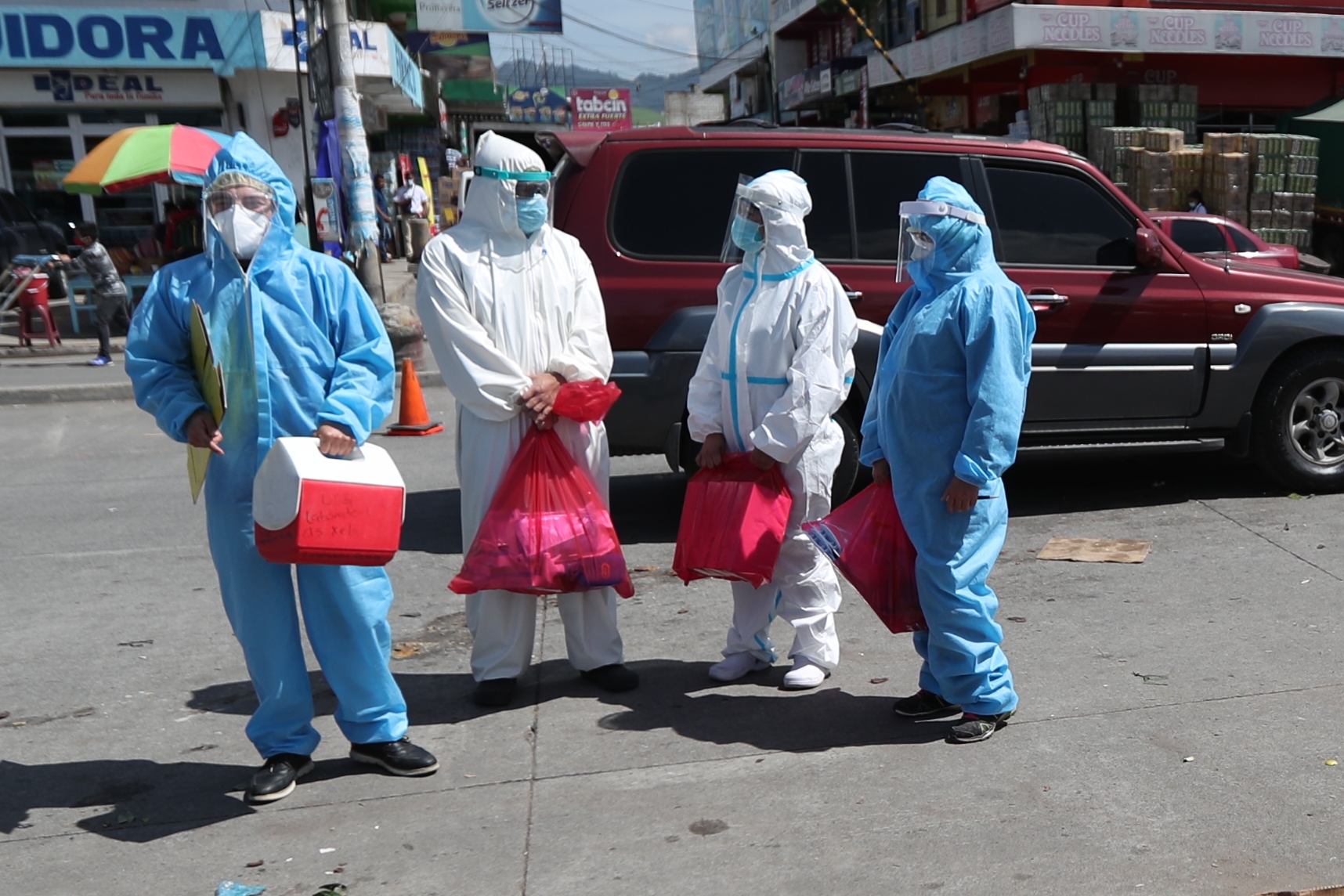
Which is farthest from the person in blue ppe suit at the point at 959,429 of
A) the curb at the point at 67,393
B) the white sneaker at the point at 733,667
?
the curb at the point at 67,393

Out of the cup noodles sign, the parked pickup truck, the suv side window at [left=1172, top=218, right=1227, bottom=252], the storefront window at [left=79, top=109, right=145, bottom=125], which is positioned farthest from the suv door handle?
the cup noodles sign

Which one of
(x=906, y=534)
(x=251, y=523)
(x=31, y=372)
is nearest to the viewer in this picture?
(x=251, y=523)

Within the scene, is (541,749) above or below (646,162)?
below

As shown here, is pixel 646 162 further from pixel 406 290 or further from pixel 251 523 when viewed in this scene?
pixel 406 290

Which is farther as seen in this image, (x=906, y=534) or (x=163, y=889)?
(x=906, y=534)

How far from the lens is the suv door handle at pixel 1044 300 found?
673 centimetres

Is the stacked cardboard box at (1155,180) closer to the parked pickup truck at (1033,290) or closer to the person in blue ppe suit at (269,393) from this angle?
the parked pickup truck at (1033,290)

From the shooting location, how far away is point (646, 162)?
6.62 m

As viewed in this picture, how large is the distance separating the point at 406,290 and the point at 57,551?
14.2 meters

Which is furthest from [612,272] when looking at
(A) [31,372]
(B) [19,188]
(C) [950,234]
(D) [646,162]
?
(B) [19,188]

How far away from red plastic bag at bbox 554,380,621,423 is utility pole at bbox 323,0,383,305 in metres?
9.40

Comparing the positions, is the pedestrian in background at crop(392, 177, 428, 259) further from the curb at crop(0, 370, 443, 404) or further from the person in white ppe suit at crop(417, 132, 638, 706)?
the person in white ppe suit at crop(417, 132, 638, 706)

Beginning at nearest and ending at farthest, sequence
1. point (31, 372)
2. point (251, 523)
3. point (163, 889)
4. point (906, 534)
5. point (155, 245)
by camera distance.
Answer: point (163, 889) < point (251, 523) < point (906, 534) < point (31, 372) < point (155, 245)

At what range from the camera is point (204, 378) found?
12.7 ft
